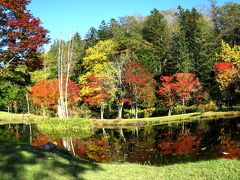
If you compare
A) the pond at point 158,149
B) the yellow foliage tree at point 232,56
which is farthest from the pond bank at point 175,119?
the pond at point 158,149

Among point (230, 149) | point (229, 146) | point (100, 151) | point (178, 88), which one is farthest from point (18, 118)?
point (230, 149)

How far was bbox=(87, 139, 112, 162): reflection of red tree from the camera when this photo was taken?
19.8m

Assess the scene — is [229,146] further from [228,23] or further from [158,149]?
[228,23]

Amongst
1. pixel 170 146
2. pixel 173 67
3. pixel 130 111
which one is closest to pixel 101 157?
pixel 170 146

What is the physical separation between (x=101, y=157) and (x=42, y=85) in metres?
35.2

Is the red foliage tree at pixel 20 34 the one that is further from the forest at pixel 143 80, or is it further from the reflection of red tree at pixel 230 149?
the forest at pixel 143 80

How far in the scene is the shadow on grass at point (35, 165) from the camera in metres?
9.38

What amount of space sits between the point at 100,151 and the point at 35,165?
12950mm

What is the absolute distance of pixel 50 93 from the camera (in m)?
52.8

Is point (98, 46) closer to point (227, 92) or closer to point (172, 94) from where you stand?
point (172, 94)

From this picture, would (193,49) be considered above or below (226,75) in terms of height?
above

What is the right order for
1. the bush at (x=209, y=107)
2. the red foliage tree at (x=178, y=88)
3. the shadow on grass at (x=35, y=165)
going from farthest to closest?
1. the bush at (x=209, y=107)
2. the red foliage tree at (x=178, y=88)
3. the shadow on grass at (x=35, y=165)

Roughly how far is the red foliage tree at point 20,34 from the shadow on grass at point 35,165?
680 centimetres

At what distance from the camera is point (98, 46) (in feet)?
183
